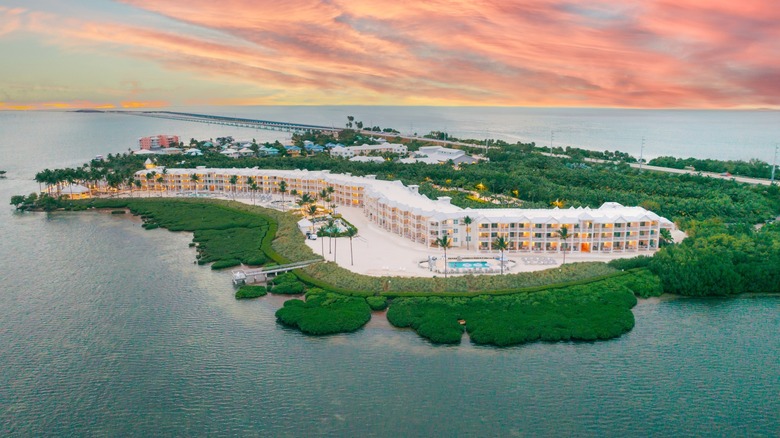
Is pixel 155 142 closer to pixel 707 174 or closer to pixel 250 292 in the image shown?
pixel 250 292

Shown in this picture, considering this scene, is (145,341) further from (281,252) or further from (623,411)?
(623,411)

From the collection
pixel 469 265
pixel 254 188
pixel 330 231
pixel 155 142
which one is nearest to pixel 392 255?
pixel 469 265

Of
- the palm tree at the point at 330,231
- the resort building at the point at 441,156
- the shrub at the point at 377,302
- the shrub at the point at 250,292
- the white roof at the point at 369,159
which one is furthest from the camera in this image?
the resort building at the point at 441,156

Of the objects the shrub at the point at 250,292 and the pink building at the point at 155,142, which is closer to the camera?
the shrub at the point at 250,292

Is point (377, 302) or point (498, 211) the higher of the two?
point (498, 211)

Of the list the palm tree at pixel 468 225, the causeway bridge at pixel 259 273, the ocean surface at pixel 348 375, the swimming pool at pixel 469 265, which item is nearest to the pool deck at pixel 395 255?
the palm tree at pixel 468 225

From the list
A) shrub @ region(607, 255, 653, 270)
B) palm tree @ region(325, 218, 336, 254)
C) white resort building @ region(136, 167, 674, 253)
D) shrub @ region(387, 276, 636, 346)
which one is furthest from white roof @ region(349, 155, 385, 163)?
shrub @ region(387, 276, 636, 346)

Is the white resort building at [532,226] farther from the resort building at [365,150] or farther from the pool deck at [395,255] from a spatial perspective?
the resort building at [365,150]
